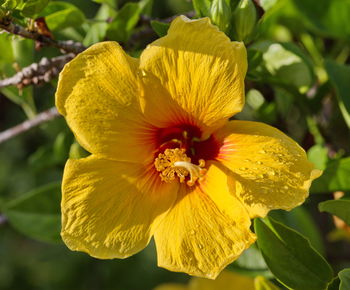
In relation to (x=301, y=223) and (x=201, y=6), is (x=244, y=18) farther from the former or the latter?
(x=301, y=223)

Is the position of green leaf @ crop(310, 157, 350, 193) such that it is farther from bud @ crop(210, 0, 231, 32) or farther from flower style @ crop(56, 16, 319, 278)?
bud @ crop(210, 0, 231, 32)

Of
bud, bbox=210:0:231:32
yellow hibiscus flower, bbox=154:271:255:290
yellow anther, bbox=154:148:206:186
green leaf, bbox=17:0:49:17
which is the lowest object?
yellow hibiscus flower, bbox=154:271:255:290

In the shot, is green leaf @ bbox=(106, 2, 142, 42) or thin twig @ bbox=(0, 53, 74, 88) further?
green leaf @ bbox=(106, 2, 142, 42)

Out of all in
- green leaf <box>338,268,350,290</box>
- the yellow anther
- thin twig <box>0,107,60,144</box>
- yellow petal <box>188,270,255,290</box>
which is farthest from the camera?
yellow petal <box>188,270,255,290</box>

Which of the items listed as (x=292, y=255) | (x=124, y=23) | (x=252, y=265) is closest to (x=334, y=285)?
(x=292, y=255)

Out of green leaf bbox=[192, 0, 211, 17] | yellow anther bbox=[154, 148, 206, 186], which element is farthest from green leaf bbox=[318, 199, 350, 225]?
green leaf bbox=[192, 0, 211, 17]

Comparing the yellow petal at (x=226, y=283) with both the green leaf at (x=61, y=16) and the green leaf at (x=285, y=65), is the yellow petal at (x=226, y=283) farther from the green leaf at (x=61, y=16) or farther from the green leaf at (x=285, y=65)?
the green leaf at (x=61, y=16)
